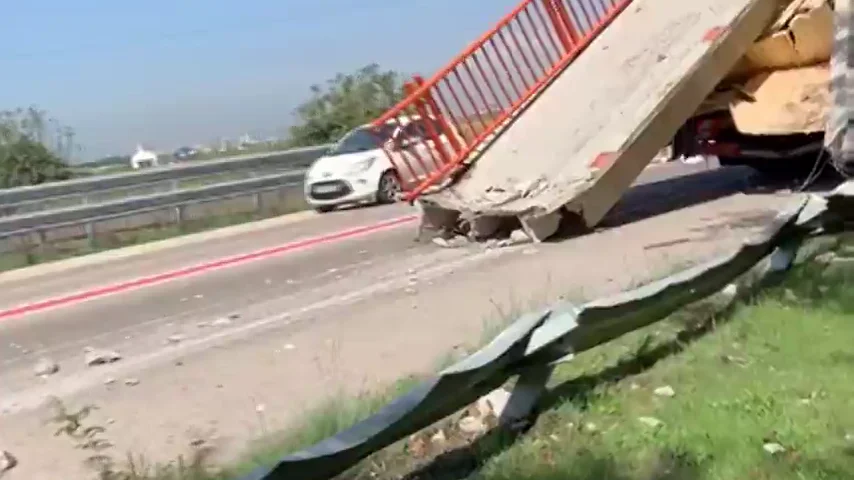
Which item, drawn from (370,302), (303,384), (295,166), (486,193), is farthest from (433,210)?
(295,166)

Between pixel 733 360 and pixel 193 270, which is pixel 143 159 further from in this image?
pixel 733 360

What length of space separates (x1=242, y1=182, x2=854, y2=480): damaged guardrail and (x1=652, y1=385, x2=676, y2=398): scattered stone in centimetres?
34

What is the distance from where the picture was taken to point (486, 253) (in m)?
11.0

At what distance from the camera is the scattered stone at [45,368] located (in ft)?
24.9

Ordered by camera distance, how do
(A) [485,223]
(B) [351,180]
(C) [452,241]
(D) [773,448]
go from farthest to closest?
(B) [351,180] → (C) [452,241] → (A) [485,223] → (D) [773,448]

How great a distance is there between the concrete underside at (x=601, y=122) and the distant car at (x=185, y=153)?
14588mm

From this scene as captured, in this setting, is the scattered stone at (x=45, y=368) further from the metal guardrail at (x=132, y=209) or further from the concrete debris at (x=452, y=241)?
the metal guardrail at (x=132, y=209)

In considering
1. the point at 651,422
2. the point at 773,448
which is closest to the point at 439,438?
the point at 651,422

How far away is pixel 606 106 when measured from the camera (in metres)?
12.0

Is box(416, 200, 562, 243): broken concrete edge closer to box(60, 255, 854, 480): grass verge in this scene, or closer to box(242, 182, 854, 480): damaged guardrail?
box(242, 182, 854, 480): damaged guardrail

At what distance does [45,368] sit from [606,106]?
6.63m

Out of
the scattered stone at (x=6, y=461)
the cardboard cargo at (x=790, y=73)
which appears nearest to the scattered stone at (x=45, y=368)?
the scattered stone at (x=6, y=461)

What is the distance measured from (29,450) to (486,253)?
19.4 ft

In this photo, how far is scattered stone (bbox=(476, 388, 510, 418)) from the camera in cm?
487
